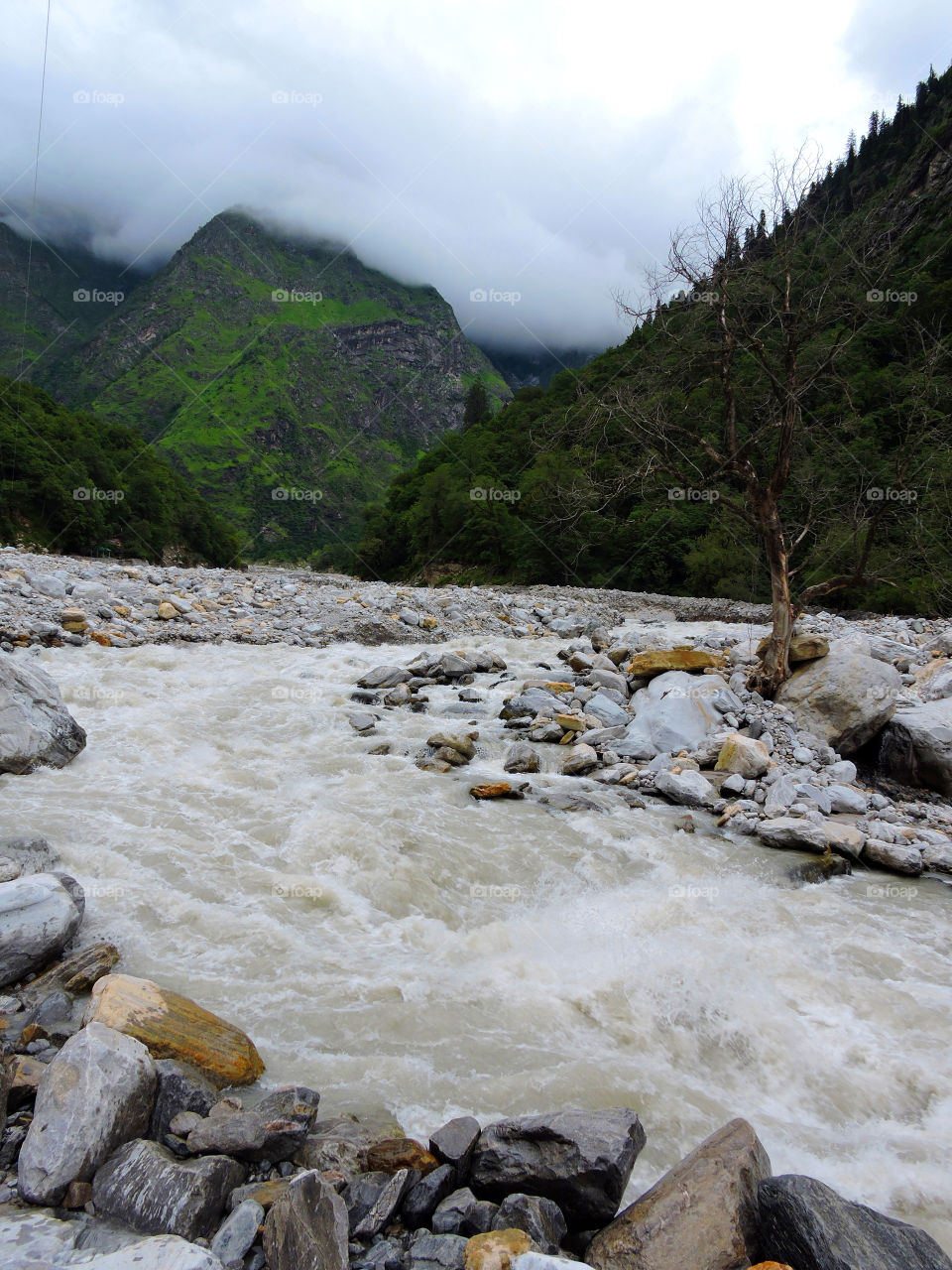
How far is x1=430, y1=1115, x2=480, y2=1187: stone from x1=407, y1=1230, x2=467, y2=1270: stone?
0.31 meters

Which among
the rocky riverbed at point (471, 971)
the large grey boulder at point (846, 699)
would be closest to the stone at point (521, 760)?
the rocky riverbed at point (471, 971)

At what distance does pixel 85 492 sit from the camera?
147ft

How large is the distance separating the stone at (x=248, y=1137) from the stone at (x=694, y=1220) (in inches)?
52.8

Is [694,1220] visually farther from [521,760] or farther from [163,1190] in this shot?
[521,760]

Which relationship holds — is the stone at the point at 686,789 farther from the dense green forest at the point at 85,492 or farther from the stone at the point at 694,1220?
the dense green forest at the point at 85,492

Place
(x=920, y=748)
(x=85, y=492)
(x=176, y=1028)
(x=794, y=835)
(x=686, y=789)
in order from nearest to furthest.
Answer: (x=176, y=1028)
(x=794, y=835)
(x=686, y=789)
(x=920, y=748)
(x=85, y=492)

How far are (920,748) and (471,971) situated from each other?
7.29m

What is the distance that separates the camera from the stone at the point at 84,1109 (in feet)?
8.32

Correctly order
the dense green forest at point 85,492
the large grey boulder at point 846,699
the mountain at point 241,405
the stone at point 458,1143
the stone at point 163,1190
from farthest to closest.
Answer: the mountain at point 241,405
the dense green forest at point 85,492
the large grey boulder at point 846,699
the stone at point 458,1143
the stone at point 163,1190

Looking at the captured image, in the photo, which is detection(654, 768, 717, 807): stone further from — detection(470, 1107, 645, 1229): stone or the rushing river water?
detection(470, 1107, 645, 1229): stone

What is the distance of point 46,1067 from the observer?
9.54 ft

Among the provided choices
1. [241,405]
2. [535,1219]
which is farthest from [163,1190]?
[241,405]

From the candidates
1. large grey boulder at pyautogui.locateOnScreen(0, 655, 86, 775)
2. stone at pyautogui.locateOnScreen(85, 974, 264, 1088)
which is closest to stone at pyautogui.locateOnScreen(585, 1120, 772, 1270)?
stone at pyautogui.locateOnScreen(85, 974, 264, 1088)

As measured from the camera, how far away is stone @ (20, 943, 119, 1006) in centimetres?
375
